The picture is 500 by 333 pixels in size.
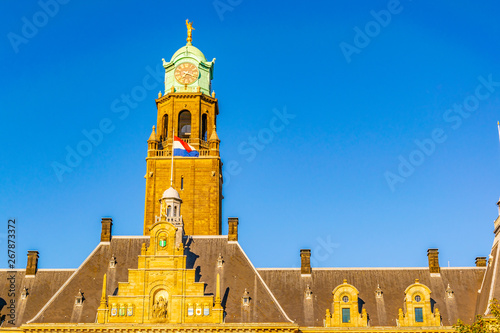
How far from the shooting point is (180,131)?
317 ft

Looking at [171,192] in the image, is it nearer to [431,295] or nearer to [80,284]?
[80,284]

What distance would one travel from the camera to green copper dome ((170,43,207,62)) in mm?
98662

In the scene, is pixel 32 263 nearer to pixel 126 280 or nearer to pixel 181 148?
pixel 126 280

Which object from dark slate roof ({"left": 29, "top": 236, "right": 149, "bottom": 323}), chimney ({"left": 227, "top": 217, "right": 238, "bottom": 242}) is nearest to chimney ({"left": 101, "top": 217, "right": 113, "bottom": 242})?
dark slate roof ({"left": 29, "top": 236, "right": 149, "bottom": 323})

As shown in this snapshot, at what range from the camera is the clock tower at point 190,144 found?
Answer: 8925cm

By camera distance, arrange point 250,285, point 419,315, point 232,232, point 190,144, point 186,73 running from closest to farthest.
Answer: point 419,315 → point 250,285 → point 232,232 → point 190,144 → point 186,73

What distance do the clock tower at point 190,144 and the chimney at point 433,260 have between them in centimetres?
2385

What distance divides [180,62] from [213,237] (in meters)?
28.6

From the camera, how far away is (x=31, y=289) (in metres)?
75.2

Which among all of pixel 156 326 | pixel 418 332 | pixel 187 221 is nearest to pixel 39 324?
pixel 156 326

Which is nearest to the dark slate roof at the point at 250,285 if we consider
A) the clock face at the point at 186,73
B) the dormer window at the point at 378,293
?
the dormer window at the point at 378,293

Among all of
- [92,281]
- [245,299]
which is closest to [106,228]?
[92,281]

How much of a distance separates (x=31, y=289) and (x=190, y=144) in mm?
26976

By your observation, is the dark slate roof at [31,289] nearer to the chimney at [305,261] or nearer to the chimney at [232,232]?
the chimney at [232,232]
